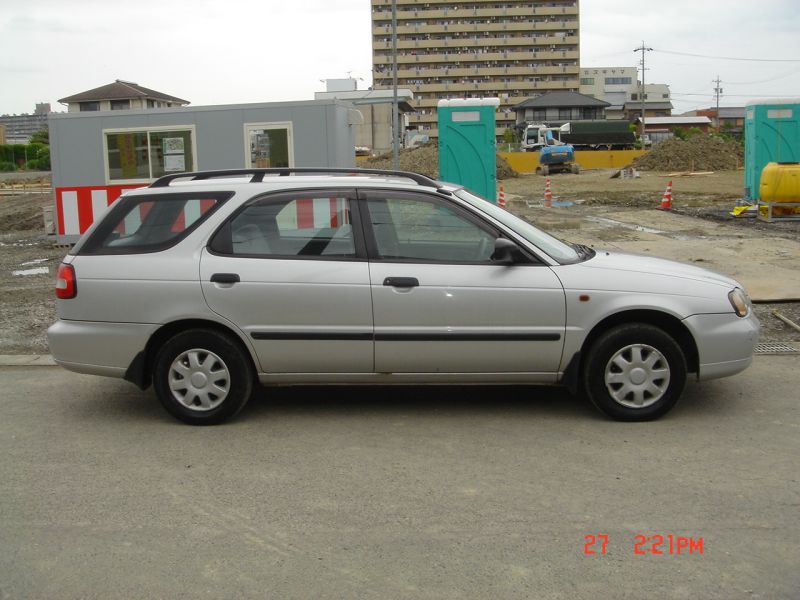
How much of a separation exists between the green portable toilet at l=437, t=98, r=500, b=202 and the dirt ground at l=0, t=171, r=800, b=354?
2244 mm

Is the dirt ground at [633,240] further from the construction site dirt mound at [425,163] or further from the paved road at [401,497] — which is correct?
the construction site dirt mound at [425,163]

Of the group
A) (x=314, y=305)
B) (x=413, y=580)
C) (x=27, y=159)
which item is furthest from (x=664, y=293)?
(x=27, y=159)

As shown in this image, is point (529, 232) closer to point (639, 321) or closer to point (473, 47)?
point (639, 321)

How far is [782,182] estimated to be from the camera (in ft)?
64.7

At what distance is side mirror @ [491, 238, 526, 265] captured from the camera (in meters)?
5.90

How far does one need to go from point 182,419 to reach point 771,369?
15.2 feet

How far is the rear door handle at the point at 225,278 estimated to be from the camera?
5945 millimetres

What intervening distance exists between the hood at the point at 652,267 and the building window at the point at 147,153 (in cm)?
1105

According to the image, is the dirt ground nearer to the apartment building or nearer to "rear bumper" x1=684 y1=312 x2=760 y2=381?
"rear bumper" x1=684 y1=312 x2=760 y2=381

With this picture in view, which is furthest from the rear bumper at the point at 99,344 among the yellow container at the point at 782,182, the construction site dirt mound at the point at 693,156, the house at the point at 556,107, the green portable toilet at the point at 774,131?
the house at the point at 556,107

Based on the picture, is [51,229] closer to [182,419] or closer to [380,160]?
[182,419]

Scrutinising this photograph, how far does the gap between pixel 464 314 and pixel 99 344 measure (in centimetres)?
242

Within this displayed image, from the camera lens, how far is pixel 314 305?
593cm

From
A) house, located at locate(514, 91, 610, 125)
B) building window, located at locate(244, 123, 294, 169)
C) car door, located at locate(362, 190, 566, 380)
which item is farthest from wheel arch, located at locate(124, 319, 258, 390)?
house, located at locate(514, 91, 610, 125)
